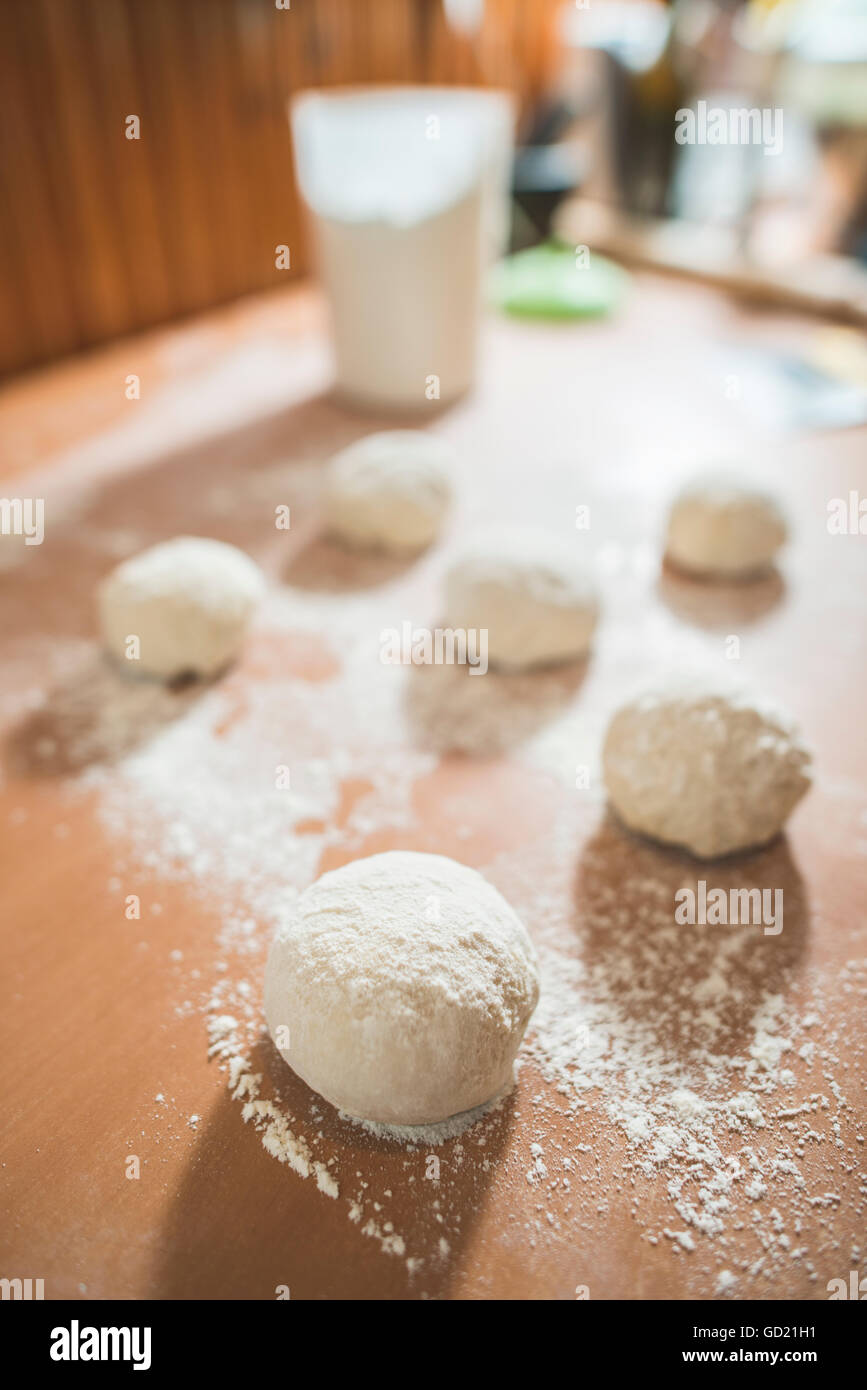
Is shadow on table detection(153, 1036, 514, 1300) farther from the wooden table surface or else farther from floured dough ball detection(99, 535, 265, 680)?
floured dough ball detection(99, 535, 265, 680)

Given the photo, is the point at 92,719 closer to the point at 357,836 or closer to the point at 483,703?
the point at 357,836

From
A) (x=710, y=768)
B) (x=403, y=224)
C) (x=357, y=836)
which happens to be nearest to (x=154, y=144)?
(x=403, y=224)

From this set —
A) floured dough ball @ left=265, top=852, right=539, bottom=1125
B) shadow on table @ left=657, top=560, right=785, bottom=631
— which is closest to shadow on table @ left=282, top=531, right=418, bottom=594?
shadow on table @ left=657, top=560, right=785, bottom=631

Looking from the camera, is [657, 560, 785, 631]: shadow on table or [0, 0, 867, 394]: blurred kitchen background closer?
[657, 560, 785, 631]: shadow on table

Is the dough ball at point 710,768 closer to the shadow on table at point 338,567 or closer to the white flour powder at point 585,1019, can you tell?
the white flour powder at point 585,1019

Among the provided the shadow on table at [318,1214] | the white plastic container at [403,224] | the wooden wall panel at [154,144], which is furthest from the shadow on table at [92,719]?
the wooden wall panel at [154,144]

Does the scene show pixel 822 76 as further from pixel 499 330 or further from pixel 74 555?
pixel 74 555
